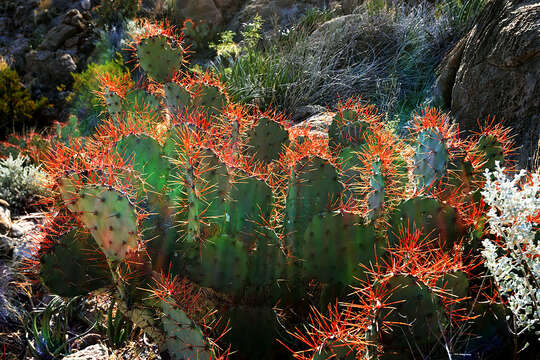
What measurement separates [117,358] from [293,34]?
5557mm

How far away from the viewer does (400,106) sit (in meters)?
5.19

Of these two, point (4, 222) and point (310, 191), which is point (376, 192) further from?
point (4, 222)

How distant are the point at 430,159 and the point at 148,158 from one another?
1392mm

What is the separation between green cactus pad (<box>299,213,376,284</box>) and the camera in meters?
1.98

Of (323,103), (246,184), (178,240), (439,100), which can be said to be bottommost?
(323,103)

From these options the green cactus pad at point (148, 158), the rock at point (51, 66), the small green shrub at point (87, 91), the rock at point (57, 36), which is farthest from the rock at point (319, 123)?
the rock at point (57, 36)

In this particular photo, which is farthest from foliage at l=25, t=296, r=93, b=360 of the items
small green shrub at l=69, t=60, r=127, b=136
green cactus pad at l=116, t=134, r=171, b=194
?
small green shrub at l=69, t=60, r=127, b=136

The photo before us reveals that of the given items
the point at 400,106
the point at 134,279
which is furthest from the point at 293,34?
the point at 134,279

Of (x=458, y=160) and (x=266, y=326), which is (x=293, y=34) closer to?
(x=458, y=160)

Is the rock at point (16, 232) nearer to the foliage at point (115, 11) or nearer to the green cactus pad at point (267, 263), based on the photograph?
the green cactus pad at point (267, 263)

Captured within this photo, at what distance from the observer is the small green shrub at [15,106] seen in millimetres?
8953

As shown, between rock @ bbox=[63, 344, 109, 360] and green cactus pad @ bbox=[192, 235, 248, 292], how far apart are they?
2.64 ft

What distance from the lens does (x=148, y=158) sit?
2.34 meters

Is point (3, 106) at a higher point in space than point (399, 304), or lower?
→ lower
